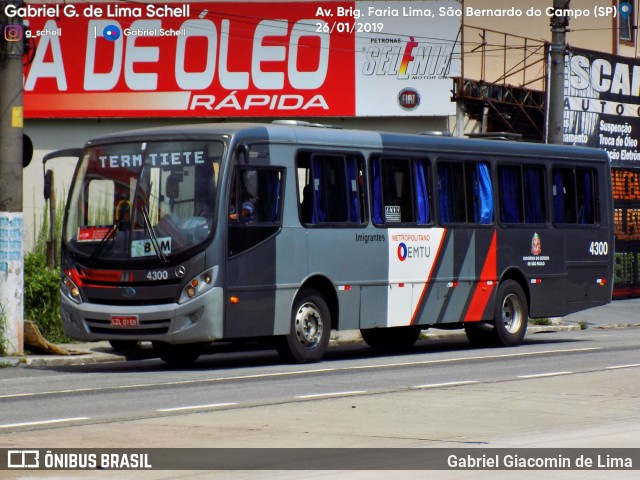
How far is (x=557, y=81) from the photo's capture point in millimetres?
26109

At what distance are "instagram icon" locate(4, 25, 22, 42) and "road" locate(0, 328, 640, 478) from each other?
4.30 meters

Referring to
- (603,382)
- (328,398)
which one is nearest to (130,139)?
(328,398)

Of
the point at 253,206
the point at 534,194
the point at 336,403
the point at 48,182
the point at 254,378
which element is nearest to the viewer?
the point at 336,403

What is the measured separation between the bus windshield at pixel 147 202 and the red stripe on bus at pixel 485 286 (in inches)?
211

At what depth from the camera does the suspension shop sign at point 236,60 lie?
30.9 meters

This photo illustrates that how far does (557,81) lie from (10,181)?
39.0 feet

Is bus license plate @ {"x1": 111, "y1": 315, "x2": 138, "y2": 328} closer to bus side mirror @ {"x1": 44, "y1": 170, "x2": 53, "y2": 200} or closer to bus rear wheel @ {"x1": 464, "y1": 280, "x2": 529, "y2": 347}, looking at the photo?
bus side mirror @ {"x1": 44, "y1": 170, "x2": 53, "y2": 200}

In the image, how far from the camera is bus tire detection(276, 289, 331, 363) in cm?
1747

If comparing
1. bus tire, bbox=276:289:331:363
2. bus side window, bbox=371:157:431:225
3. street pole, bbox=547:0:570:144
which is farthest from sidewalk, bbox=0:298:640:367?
street pole, bbox=547:0:570:144

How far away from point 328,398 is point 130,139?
5.44 meters

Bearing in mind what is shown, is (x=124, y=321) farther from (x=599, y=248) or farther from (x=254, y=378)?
(x=599, y=248)
